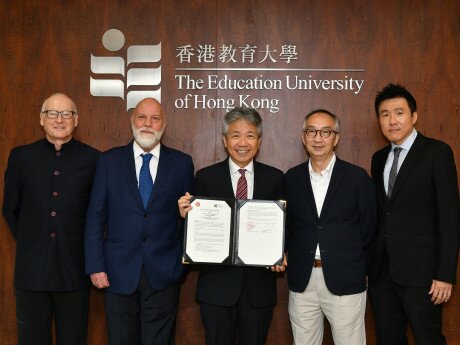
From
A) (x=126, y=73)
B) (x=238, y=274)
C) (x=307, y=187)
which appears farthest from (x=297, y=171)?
(x=126, y=73)

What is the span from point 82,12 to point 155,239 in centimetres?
177

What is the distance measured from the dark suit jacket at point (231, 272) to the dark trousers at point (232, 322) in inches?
1.7

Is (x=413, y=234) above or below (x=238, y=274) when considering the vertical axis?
above

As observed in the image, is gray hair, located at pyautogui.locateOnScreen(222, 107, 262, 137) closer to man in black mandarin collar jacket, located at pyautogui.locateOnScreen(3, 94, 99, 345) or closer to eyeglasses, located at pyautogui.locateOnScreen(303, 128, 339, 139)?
eyeglasses, located at pyautogui.locateOnScreen(303, 128, 339, 139)

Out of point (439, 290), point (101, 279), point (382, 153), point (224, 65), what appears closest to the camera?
point (439, 290)

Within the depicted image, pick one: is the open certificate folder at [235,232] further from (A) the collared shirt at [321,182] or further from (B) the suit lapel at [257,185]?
(A) the collared shirt at [321,182]

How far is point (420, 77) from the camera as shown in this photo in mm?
3158

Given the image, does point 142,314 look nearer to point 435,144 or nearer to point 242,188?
point 242,188

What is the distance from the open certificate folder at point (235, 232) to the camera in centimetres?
243

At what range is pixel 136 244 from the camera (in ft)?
8.34

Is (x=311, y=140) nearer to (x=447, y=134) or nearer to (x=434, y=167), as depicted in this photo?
(x=434, y=167)

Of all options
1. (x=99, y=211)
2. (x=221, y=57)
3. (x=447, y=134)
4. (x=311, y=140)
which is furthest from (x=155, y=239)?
(x=447, y=134)

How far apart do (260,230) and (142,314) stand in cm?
85

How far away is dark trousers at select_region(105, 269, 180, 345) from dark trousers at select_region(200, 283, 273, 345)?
244mm
